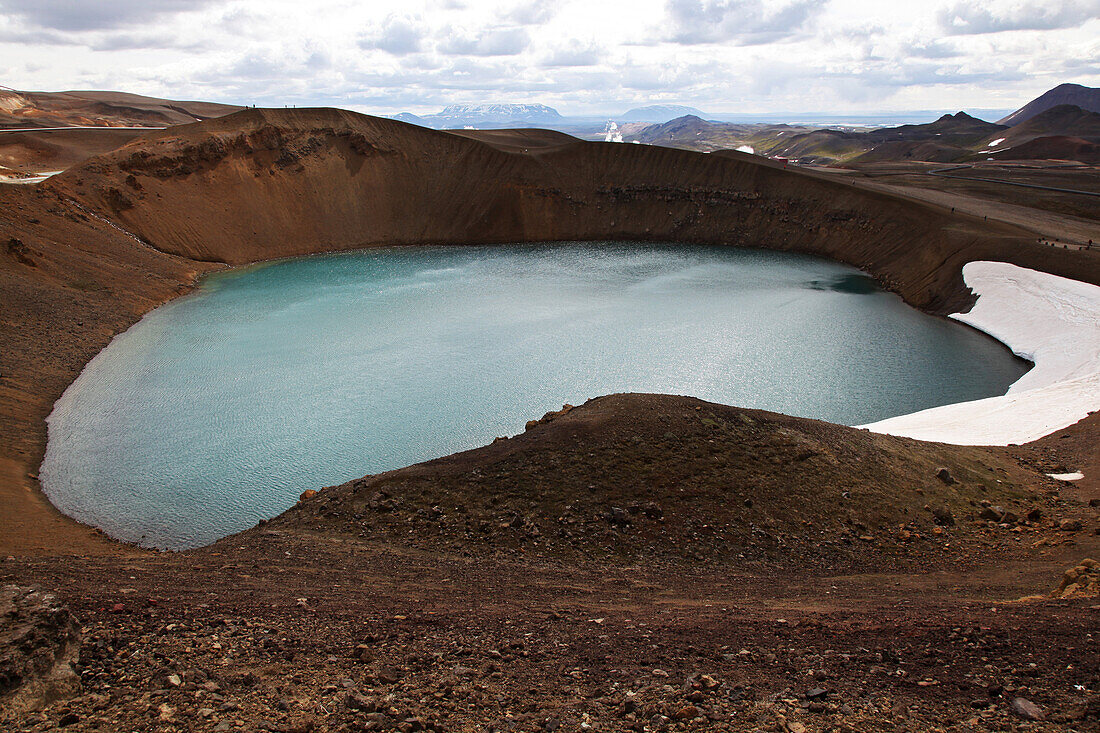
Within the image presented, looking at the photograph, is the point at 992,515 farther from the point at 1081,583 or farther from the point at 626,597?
the point at 626,597

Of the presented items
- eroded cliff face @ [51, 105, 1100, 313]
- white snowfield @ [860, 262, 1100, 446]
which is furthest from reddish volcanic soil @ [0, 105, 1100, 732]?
eroded cliff face @ [51, 105, 1100, 313]

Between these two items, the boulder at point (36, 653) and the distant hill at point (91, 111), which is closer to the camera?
the boulder at point (36, 653)

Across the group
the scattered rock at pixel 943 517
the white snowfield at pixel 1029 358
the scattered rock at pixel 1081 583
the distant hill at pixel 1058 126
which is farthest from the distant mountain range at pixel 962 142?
the scattered rock at pixel 1081 583

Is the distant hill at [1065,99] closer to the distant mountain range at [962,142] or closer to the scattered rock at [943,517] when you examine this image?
the distant mountain range at [962,142]

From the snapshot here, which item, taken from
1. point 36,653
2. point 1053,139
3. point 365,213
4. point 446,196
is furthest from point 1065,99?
point 36,653

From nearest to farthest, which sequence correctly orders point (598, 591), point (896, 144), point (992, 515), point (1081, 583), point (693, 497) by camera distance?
point (1081, 583)
point (598, 591)
point (693, 497)
point (992, 515)
point (896, 144)

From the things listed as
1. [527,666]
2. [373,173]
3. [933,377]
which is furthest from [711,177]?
[527,666]

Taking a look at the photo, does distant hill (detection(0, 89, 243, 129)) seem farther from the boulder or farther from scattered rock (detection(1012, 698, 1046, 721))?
scattered rock (detection(1012, 698, 1046, 721))
